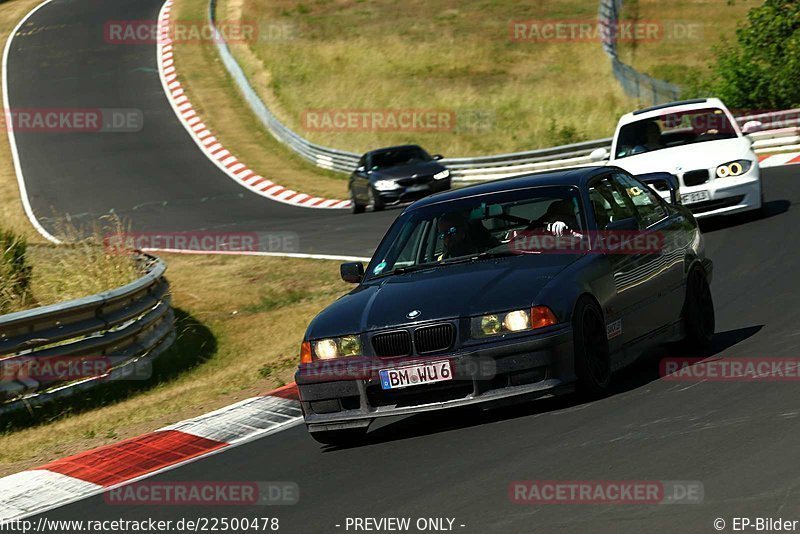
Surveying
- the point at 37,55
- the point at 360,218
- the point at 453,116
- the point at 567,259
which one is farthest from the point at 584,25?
the point at 567,259

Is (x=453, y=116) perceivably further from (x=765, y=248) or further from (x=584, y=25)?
(x=765, y=248)

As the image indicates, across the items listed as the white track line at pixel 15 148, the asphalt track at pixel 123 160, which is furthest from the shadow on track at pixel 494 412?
the white track line at pixel 15 148

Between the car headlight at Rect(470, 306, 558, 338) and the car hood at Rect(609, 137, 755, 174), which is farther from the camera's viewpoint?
the car hood at Rect(609, 137, 755, 174)

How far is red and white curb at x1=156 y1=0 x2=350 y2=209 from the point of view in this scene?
29748 millimetres

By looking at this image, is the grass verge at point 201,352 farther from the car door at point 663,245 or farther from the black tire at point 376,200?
the black tire at point 376,200

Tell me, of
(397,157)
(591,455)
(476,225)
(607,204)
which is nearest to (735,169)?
(607,204)

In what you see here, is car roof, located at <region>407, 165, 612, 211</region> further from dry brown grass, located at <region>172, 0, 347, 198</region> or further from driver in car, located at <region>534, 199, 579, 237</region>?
dry brown grass, located at <region>172, 0, 347, 198</region>

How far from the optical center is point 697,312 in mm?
9125

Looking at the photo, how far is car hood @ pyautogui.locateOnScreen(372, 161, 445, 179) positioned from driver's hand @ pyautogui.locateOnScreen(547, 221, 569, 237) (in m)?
17.2

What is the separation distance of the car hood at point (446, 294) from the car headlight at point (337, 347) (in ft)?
0.14

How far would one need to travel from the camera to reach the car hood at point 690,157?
15.9 metres

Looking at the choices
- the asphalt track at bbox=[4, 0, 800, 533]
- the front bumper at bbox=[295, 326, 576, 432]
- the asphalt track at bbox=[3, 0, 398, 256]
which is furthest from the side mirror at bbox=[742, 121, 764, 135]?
the front bumper at bbox=[295, 326, 576, 432]

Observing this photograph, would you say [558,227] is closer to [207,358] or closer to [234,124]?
[207,358]

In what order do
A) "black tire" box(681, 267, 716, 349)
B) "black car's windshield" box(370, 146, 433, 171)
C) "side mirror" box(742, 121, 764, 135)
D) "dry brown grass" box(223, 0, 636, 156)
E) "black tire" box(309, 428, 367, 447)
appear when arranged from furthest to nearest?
"dry brown grass" box(223, 0, 636, 156) → "black car's windshield" box(370, 146, 433, 171) → "side mirror" box(742, 121, 764, 135) → "black tire" box(681, 267, 716, 349) → "black tire" box(309, 428, 367, 447)
